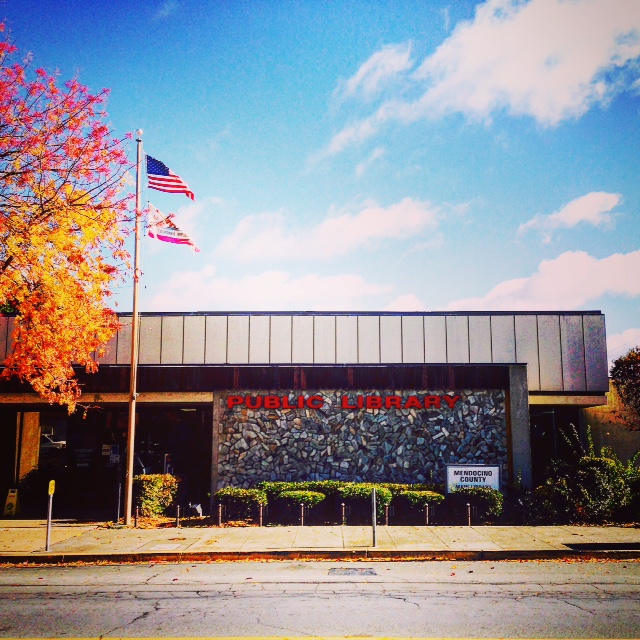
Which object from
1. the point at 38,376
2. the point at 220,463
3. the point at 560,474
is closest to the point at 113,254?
the point at 38,376

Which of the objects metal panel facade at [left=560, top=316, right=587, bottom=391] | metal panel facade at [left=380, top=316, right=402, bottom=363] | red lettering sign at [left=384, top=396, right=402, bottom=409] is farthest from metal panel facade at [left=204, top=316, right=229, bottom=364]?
metal panel facade at [left=560, top=316, right=587, bottom=391]

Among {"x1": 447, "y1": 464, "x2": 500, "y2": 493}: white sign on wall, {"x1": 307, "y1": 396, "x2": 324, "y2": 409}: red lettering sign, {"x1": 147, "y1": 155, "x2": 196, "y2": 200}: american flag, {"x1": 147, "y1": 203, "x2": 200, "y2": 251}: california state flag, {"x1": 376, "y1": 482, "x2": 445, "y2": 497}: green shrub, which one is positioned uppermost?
{"x1": 147, "y1": 155, "x2": 196, "y2": 200}: american flag

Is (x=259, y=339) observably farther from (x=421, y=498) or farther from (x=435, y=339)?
(x=421, y=498)

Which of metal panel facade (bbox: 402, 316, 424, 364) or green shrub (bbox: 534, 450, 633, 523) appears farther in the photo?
metal panel facade (bbox: 402, 316, 424, 364)

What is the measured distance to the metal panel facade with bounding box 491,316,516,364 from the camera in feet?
60.7

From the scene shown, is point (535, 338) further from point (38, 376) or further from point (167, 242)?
point (38, 376)

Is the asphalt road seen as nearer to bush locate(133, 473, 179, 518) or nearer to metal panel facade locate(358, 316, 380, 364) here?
bush locate(133, 473, 179, 518)

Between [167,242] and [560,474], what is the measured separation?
498 inches

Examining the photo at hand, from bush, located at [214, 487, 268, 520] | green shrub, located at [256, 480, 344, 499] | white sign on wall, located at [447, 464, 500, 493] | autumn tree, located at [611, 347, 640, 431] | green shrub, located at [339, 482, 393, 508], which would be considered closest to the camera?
green shrub, located at [339, 482, 393, 508]

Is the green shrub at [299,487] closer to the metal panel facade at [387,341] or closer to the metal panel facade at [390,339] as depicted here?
the metal panel facade at [387,341]

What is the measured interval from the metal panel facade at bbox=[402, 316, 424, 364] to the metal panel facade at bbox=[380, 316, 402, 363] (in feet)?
0.50

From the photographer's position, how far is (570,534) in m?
14.0

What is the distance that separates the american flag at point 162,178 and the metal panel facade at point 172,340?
4101mm

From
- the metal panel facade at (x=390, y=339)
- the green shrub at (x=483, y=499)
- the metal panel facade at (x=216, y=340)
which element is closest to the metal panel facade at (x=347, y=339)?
the metal panel facade at (x=390, y=339)
